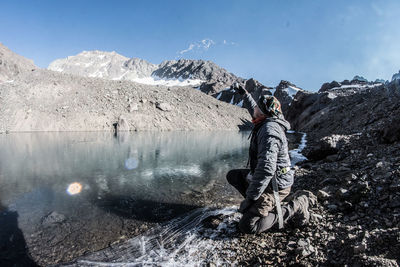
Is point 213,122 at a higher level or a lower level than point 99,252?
higher

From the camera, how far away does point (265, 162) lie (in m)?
3.82

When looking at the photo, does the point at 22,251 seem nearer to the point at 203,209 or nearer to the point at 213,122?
the point at 203,209

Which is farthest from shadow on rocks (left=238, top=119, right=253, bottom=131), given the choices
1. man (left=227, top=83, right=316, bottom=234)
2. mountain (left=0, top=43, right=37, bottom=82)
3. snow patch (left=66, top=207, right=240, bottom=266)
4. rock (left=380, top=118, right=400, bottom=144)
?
mountain (left=0, top=43, right=37, bottom=82)

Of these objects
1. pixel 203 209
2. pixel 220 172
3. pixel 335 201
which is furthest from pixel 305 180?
pixel 220 172

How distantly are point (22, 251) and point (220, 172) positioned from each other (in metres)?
8.97

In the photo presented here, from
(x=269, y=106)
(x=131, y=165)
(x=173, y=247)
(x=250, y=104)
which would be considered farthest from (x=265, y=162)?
(x=131, y=165)

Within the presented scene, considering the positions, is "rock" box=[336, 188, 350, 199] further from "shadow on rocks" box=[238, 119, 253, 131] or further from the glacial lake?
"shadow on rocks" box=[238, 119, 253, 131]

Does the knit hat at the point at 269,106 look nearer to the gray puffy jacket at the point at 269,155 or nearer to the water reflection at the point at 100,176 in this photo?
the gray puffy jacket at the point at 269,155

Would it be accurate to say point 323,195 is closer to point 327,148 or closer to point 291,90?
point 327,148

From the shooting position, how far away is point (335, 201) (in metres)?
A: 4.83

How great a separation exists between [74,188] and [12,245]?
4.00 meters

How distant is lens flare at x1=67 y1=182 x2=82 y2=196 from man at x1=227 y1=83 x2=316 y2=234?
6716 mm

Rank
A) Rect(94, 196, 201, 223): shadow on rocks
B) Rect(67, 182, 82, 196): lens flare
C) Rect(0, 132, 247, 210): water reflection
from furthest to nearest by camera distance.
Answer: Rect(0, 132, 247, 210): water reflection, Rect(67, 182, 82, 196): lens flare, Rect(94, 196, 201, 223): shadow on rocks

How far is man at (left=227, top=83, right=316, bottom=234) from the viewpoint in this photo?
3.87m
